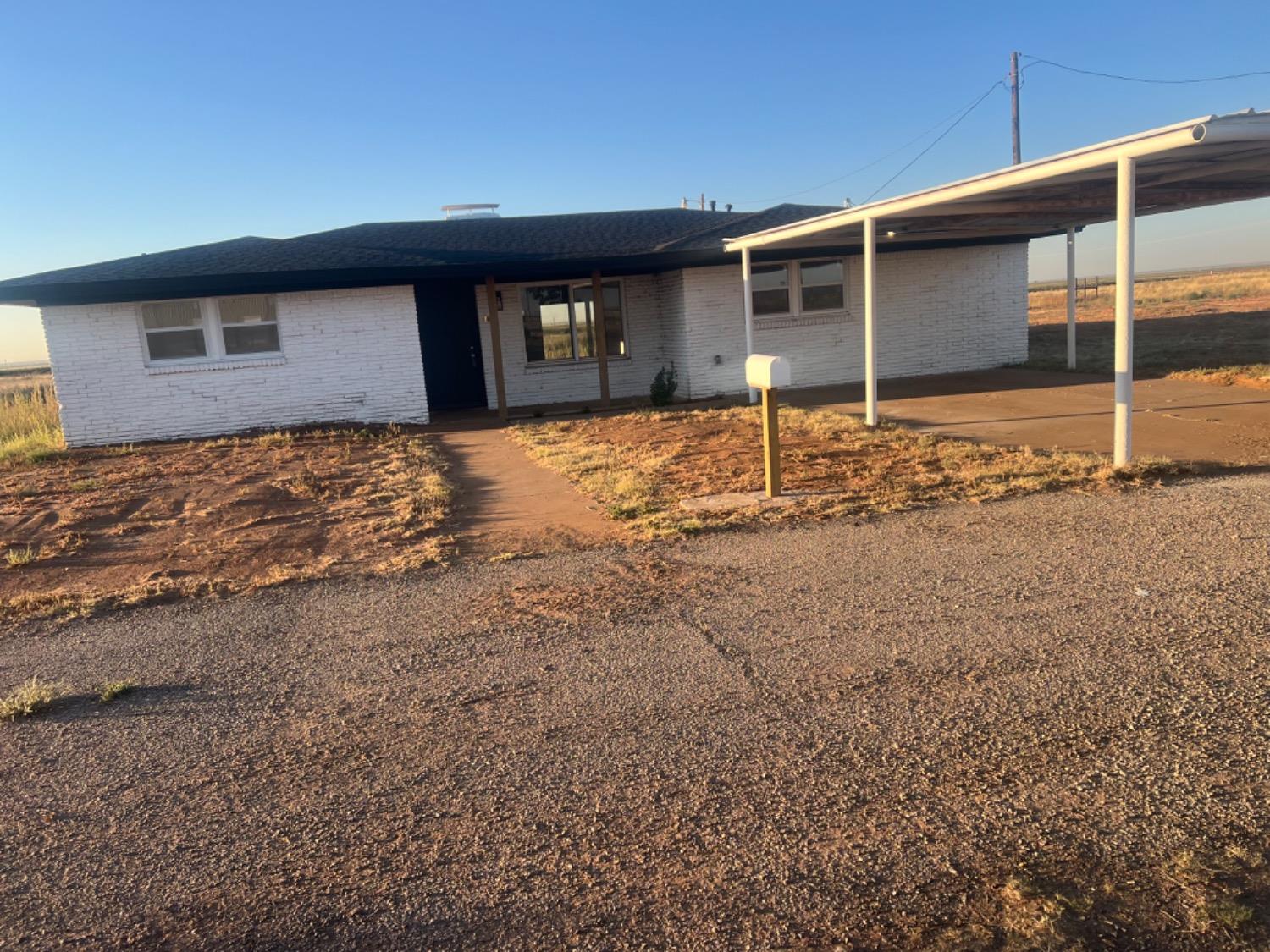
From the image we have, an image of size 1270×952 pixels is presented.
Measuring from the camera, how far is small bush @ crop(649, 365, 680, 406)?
55.0 ft

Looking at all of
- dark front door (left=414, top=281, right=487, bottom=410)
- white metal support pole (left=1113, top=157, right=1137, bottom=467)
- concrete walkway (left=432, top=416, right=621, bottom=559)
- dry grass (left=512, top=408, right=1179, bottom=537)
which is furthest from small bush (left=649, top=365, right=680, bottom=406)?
white metal support pole (left=1113, top=157, right=1137, bottom=467)

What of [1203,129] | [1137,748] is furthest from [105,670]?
[1203,129]

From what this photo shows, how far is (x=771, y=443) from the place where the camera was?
815cm

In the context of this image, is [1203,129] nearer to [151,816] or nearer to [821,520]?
[821,520]

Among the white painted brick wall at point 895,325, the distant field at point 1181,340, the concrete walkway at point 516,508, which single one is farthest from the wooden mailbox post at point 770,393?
the distant field at point 1181,340

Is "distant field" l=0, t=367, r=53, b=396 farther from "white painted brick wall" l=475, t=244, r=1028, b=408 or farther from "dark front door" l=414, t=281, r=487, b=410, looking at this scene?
"white painted brick wall" l=475, t=244, r=1028, b=408

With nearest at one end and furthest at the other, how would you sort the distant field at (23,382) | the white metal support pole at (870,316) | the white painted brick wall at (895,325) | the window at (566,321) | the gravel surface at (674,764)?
the gravel surface at (674,764) → the white metal support pole at (870,316) → the white painted brick wall at (895,325) → the window at (566,321) → the distant field at (23,382)

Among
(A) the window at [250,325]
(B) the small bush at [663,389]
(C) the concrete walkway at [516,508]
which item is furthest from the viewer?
(B) the small bush at [663,389]

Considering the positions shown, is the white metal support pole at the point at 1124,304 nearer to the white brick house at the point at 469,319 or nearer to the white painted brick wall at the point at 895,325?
the white brick house at the point at 469,319

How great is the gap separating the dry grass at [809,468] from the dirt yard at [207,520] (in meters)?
1.80

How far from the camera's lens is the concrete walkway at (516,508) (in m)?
7.34

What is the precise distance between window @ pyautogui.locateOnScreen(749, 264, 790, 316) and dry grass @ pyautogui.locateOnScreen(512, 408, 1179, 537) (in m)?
4.87

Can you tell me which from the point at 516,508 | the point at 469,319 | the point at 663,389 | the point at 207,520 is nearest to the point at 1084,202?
the point at 663,389

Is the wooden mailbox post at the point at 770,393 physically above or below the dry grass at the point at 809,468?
above
